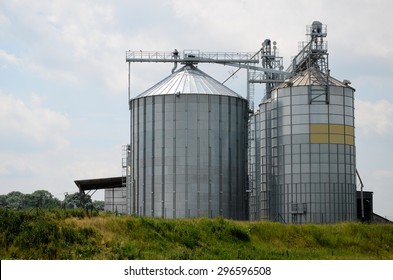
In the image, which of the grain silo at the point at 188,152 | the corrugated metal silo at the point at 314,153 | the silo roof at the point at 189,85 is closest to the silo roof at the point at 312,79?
the corrugated metal silo at the point at 314,153

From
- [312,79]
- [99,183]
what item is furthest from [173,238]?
[99,183]

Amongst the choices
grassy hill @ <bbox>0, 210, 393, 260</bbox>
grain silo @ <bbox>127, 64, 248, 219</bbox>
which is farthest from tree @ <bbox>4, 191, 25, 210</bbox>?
grassy hill @ <bbox>0, 210, 393, 260</bbox>

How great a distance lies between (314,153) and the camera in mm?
63156

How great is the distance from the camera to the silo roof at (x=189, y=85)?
217 ft

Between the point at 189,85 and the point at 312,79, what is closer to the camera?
the point at 312,79

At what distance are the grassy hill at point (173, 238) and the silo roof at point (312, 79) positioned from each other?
1433cm

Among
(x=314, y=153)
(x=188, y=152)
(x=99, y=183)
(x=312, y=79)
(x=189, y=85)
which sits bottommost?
(x=99, y=183)

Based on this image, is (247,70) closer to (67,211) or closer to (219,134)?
(219,134)

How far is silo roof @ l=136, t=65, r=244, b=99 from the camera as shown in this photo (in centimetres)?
6612

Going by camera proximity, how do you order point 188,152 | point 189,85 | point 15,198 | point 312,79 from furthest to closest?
point 15,198 → point 189,85 → point 312,79 → point 188,152

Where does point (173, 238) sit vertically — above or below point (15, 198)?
below

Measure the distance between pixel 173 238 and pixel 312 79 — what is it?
23.6 metres

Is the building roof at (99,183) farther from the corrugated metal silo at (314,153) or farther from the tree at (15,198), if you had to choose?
the tree at (15,198)

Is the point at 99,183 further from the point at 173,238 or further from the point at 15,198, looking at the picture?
the point at 15,198
